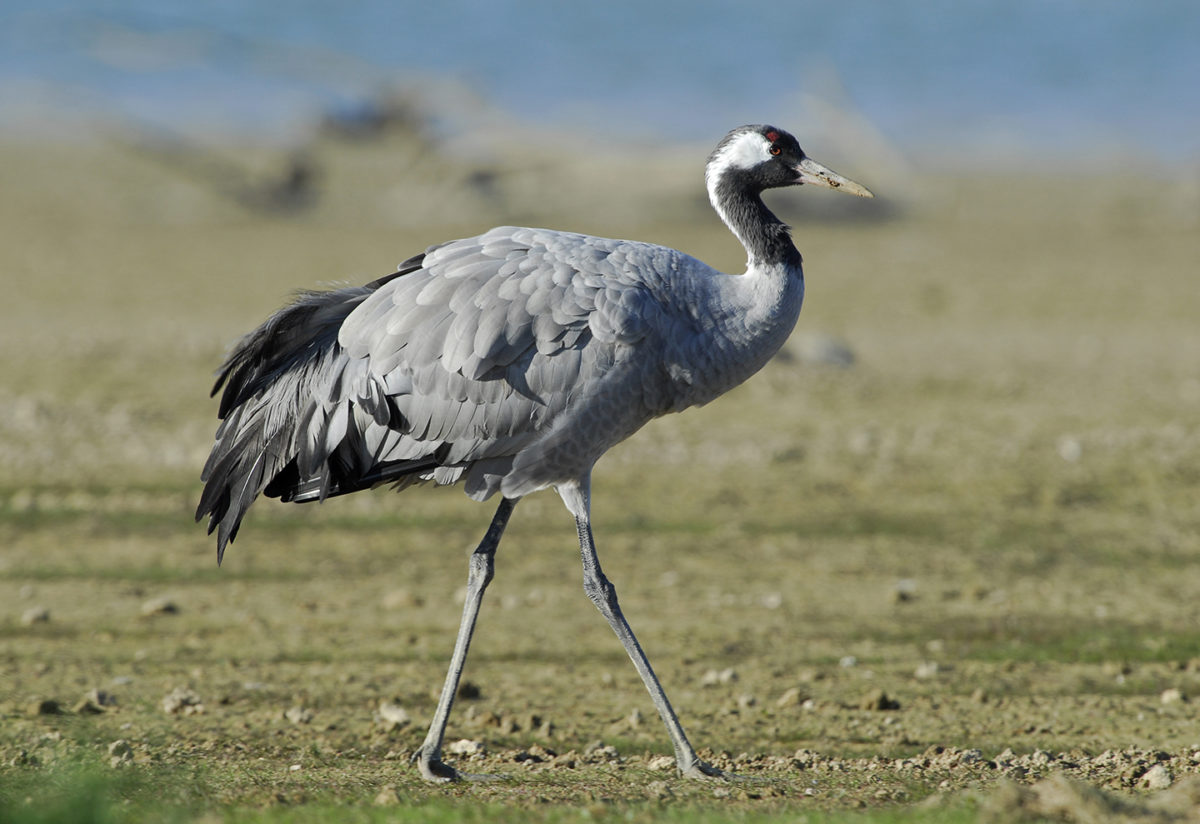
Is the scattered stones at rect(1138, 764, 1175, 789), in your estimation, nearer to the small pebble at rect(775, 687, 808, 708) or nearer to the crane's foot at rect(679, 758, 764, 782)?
the crane's foot at rect(679, 758, 764, 782)

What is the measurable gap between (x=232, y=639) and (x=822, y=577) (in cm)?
366

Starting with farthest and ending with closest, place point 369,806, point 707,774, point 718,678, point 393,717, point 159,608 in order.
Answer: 1. point 159,608
2. point 718,678
3. point 393,717
4. point 707,774
5. point 369,806

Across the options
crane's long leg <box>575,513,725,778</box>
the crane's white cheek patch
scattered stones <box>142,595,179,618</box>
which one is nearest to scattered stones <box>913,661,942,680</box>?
crane's long leg <box>575,513,725,778</box>

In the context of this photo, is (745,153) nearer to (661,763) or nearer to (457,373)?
(457,373)

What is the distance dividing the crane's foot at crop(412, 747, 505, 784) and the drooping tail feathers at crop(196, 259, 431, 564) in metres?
1.19

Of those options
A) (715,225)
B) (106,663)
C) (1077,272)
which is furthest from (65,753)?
(715,225)

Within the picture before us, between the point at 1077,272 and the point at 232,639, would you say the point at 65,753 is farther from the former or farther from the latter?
the point at 1077,272

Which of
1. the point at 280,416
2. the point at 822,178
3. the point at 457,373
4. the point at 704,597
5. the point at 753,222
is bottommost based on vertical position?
the point at 704,597

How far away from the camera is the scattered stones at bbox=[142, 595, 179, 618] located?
325 inches

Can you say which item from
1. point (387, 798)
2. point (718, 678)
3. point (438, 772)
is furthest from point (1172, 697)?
point (387, 798)

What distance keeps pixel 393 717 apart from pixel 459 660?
0.91 m

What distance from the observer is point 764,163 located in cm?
637

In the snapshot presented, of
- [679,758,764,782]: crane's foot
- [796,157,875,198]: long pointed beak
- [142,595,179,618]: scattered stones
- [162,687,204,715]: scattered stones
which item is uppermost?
[796,157,875,198]: long pointed beak

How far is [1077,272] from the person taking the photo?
904 inches
